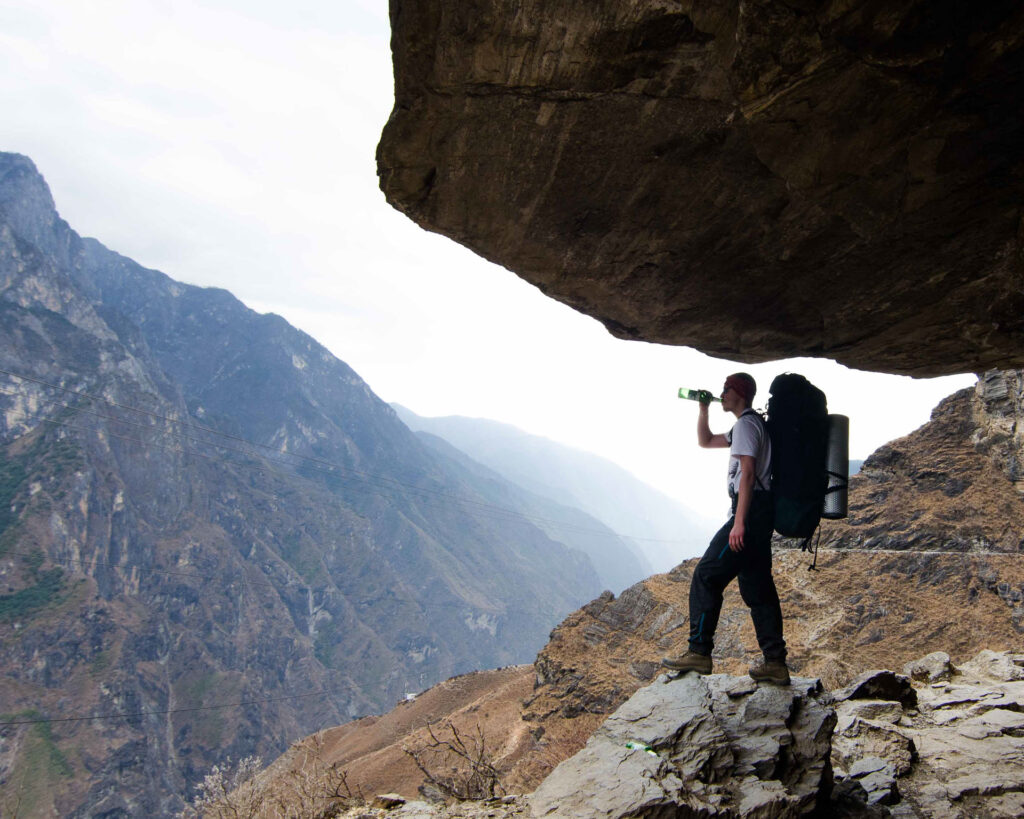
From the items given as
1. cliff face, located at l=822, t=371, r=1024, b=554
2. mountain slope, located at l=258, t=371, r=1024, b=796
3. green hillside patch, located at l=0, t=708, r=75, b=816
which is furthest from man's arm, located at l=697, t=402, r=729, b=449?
green hillside patch, located at l=0, t=708, r=75, b=816

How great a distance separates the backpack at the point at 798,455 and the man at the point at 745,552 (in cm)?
9

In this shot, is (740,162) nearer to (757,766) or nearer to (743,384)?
(743,384)

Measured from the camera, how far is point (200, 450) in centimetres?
16512

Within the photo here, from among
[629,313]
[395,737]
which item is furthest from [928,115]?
[395,737]

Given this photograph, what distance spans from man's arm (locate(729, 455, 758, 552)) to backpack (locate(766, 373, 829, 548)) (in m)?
0.27

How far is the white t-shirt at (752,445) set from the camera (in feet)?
16.5

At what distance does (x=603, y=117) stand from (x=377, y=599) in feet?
582

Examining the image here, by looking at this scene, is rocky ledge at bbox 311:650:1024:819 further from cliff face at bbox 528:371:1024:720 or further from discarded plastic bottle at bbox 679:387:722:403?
cliff face at bbox 528:371:1024:720

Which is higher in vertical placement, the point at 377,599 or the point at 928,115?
the point at 928,115

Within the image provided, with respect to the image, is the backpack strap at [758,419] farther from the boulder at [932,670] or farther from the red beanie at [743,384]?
the boulder at [932,670]

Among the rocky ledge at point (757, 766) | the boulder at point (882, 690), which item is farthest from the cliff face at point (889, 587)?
the rocky ledge at point (757, 766)

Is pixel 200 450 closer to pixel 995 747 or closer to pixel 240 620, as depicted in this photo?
pixel 240 620

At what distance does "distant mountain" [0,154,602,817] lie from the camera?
91.9 m

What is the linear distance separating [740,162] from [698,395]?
1.98m
